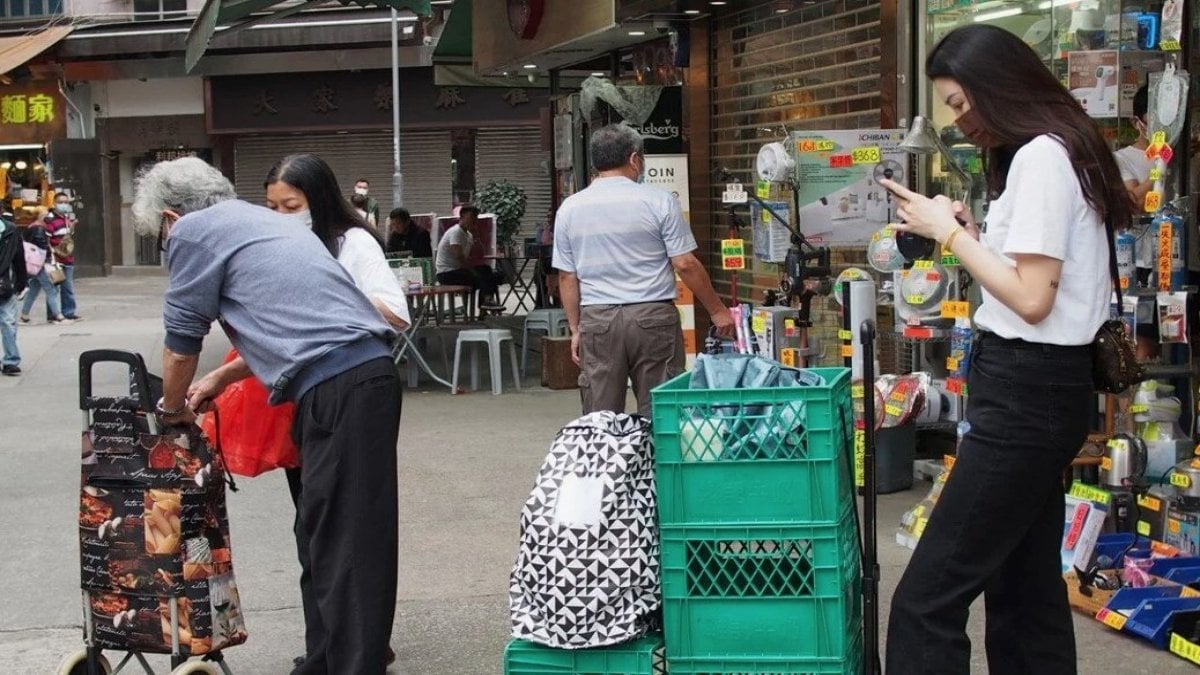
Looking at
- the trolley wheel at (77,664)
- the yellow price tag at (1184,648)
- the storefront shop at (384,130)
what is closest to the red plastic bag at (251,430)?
the trolley wheel at (77,664)

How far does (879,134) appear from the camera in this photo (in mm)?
7484

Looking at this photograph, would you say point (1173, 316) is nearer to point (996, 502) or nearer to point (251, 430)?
point (996, 502)

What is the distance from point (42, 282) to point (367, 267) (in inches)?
547

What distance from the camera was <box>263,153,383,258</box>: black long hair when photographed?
16.2 ft

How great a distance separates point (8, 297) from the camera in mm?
13828

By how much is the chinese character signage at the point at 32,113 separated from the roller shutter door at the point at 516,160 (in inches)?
317

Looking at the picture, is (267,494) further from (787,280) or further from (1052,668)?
(1052,668)

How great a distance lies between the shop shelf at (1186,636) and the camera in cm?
489

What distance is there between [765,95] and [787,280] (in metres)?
2.54

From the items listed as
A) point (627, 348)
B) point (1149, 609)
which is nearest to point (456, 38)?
point (627, 348)

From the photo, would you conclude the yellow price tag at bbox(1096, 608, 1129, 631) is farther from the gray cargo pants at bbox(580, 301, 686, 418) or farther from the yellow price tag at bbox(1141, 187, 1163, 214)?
the gray cargo pants at bbox(580, 301, 686, 418)

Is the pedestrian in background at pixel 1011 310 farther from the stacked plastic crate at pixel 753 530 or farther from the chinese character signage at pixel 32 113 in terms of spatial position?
the chinese character signage at pixel 32 113

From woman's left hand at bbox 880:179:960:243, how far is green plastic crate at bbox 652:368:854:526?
471 millimetres

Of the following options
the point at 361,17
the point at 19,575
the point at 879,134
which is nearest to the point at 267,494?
the point at 19,575
